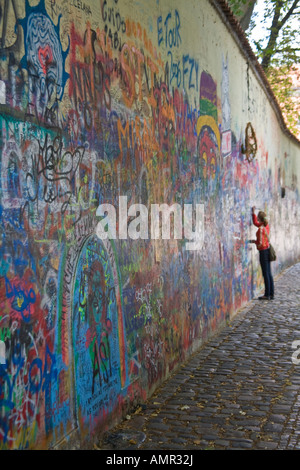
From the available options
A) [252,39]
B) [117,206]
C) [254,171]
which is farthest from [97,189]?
[252,39]

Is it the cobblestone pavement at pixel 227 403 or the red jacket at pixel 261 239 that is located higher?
the red jacket at pixel 261 239

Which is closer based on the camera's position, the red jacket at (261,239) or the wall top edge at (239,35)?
the wall top edge at (239,35)

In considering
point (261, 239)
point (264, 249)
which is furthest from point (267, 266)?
point (261, 239)

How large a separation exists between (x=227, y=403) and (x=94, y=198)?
235 centimetres

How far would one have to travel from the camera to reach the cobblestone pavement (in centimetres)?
436

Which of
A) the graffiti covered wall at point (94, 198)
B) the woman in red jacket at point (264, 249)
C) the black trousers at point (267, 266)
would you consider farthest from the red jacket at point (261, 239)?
the graffiti covered wall at point (94, 198)

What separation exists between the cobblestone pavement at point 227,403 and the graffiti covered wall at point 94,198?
0.19 metres

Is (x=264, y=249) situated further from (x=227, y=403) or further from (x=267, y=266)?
(x=227, y=403)

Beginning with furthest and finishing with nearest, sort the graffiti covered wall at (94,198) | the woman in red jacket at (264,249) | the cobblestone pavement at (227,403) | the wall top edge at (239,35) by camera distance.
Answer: the woman in red jacket at (264,249), the wall top edge at (239,35), the cobblestone pavement at (227,403), the graffiti covered wall at (94,198)

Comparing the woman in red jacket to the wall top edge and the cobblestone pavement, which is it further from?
the cobblestone pavement

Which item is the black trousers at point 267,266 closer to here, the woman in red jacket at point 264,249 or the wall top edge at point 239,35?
the woman in red jacket at point 264,249

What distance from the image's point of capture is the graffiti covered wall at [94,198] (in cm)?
327

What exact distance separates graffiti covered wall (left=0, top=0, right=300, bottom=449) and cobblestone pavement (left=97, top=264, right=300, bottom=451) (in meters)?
0.19
